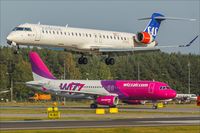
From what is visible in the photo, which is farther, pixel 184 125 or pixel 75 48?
pixel 75 48

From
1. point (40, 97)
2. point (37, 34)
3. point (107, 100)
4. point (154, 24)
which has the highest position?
point (154, 24)

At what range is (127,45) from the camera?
79625mm

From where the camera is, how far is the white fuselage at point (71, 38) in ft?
227

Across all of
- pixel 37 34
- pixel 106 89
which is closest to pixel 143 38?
pixel 37 34

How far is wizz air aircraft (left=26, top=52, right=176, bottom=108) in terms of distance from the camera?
10412cm

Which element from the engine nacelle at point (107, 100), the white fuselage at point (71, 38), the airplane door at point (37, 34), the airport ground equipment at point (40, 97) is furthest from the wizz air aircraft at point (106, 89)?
the airport ground equipment at point (40, 97)

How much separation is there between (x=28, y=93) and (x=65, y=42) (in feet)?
335

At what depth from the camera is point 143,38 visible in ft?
260

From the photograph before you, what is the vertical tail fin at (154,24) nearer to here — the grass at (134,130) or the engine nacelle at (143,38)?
the engine nacelle at (143,38)

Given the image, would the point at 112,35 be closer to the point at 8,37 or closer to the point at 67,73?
the point at 8,37

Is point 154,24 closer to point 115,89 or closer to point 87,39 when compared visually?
point 87,39

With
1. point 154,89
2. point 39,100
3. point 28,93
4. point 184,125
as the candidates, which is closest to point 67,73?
point 28,93

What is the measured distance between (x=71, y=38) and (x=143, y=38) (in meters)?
10.4

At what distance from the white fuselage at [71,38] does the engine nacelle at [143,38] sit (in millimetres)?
553
